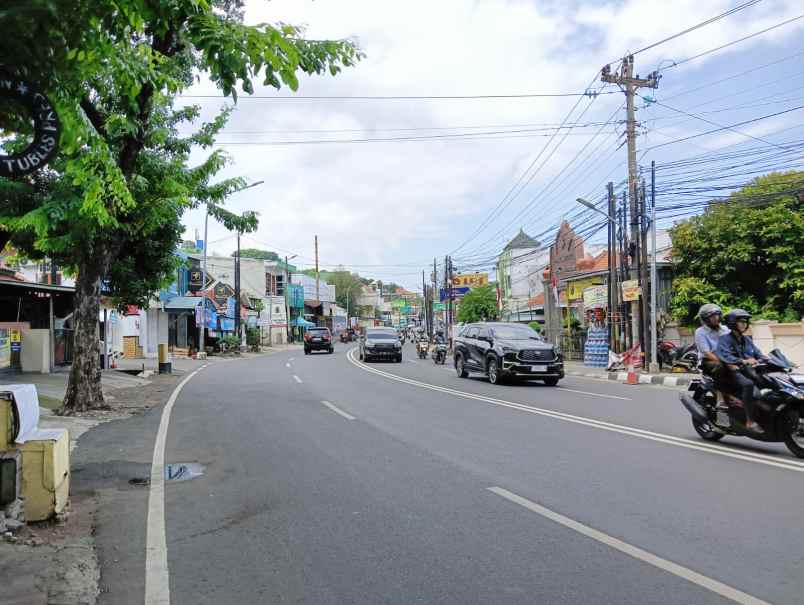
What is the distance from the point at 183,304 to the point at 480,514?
36.3 metres

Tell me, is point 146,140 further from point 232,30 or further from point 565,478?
point 565,478

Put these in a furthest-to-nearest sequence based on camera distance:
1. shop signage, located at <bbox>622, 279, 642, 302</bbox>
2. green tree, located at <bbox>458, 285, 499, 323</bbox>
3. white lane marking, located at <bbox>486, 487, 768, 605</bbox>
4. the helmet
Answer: green tree, located at <bbox>458, 285, 499, 323</bbox> < shop signage, located at <bbox>622, 279, 642, 302</bbox> < the helmet < white lane marking, located at <bbox>486, 487, 768, 605</bbox>

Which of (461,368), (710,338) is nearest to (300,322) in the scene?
(461,368)

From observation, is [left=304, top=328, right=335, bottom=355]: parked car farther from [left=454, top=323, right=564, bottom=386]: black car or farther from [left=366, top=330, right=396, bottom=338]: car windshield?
[left=454, top=323, right=564, bottom=386]: black car

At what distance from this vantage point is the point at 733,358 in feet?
26.5

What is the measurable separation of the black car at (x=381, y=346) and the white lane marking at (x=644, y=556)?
25.7 meters

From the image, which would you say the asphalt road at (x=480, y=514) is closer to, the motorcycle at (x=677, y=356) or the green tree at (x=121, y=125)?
the green tree at (x=121, y=125)

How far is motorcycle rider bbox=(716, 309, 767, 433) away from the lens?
7934mm

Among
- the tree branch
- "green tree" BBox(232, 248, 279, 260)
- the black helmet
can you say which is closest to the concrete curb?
the black helmet

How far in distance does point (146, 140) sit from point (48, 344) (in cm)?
1074

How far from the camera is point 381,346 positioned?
31.7m

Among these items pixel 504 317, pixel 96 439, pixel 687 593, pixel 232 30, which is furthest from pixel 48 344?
pixel 504 317

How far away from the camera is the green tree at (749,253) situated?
23766 mm

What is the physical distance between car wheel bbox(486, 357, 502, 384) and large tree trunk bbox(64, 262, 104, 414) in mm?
9981
